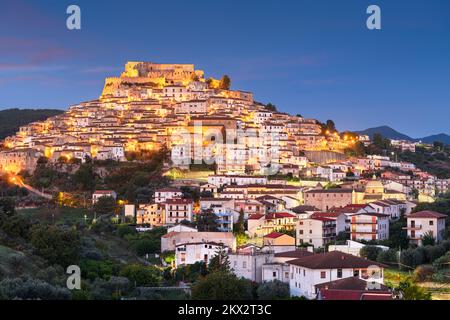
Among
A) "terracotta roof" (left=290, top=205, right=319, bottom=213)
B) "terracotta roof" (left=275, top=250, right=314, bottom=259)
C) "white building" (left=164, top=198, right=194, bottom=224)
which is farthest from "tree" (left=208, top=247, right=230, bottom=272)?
"terracotta roof" (left=290, top=205, right=319, bottom=213)

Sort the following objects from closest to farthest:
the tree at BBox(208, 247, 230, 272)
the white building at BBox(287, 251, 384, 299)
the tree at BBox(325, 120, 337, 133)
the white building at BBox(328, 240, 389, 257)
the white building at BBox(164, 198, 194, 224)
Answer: the white building at BBox(287, 251, 384, 299) < the tree at BBox(208, 247, 230, 272) < the white building at BBox(328, 240, 389, 257) < the white building at BBox(164, 198, 194, 224) < the tree at BBox(325, 120, 337, 133)

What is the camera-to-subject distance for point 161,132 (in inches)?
1655

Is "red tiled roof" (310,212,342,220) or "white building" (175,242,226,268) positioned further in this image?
"red tiled roof" (310,212,342,220)

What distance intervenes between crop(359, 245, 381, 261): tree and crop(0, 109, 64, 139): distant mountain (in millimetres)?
43429

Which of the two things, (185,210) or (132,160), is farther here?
(132,160)

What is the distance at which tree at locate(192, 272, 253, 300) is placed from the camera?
45.5 feet

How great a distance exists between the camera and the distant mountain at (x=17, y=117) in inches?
2395

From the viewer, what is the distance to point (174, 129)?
139 ft

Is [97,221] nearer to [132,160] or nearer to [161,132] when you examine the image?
[132,160]

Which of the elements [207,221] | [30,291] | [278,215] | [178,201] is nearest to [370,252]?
[278,215]

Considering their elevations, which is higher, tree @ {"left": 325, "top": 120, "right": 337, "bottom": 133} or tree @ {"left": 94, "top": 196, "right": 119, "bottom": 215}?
tree @ {"left": 325, "top": 120, "right": 337, "bottom": 133}

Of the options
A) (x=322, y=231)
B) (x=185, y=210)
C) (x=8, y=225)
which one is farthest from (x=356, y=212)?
(x=8, y=225)

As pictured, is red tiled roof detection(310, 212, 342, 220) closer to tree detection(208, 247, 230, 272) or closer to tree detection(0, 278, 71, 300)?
tree detection(208, 247, 230, 272)
